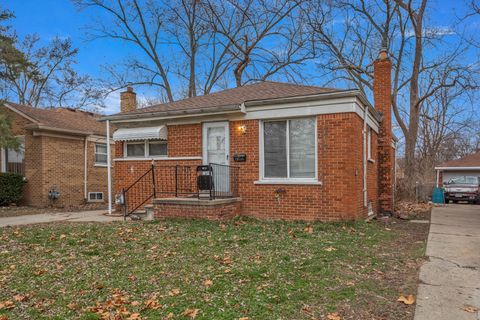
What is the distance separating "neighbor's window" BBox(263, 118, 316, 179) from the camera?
9109mm

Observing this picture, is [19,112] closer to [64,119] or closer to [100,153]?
[64,119]

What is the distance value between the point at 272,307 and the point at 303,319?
1.20ft

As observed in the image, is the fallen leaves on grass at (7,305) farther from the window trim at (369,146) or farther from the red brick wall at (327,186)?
the window trim at (369,146)

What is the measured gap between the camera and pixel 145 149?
11180 mm

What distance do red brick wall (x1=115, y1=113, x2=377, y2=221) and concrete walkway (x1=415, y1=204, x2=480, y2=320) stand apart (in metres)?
2.07

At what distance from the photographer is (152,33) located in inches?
985

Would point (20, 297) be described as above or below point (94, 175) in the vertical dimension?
below

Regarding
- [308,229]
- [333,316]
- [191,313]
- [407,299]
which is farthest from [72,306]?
[308,229]

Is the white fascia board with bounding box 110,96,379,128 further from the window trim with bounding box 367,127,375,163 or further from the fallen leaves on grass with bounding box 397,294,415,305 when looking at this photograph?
the fallen leaves on grass with bounding box 397,294,415,305

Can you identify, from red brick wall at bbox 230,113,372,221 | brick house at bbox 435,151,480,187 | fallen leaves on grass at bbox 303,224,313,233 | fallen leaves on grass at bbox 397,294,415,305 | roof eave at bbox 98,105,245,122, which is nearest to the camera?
fallen leaves on grass at bbox 397,294,415,305

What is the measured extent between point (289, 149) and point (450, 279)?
5090mm

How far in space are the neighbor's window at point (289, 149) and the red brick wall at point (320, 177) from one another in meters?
0.23

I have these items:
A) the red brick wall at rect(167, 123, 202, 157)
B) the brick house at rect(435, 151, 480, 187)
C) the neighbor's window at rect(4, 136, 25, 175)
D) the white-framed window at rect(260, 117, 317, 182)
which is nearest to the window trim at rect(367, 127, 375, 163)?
the white-framed window at rect(260, 117, 317, 182)

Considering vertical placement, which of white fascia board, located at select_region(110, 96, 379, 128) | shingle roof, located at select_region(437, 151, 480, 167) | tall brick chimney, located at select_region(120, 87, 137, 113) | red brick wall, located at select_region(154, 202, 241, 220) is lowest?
red brick wall, located at select_region(154, 202, 241, 220)
